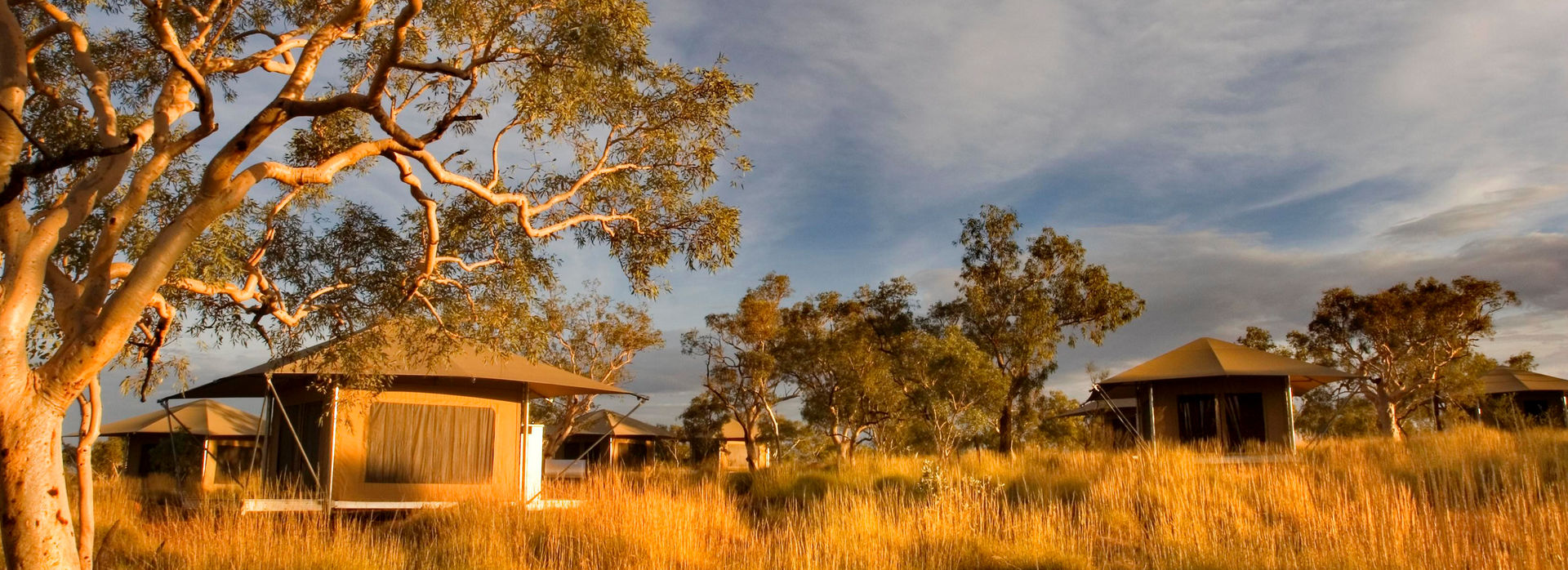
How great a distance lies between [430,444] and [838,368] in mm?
16395

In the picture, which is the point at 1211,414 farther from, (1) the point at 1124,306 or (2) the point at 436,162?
(2) the point at 436,162

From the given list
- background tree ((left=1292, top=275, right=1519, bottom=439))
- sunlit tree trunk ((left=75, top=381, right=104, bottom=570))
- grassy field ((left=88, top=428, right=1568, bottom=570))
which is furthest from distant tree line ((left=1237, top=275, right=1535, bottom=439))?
sunlit tree trunk ((left=75, top=381, right=104, bottom=570))

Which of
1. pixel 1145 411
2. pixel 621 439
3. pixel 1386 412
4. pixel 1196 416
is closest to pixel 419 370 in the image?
pixel 1145 411

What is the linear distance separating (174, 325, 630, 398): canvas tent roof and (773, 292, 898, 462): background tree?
41.3 feet

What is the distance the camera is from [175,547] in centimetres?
1041

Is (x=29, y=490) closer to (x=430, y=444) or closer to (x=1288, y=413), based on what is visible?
(x=430, y=444)

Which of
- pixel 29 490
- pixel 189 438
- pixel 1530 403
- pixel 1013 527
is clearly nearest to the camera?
pixel 29 490

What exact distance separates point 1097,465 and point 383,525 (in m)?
9.96

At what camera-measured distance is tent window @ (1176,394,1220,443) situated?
966 inches

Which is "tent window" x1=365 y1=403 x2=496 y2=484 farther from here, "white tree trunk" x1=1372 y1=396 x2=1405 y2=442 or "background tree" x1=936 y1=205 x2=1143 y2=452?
"white tree trunk" x1=1372 y1=396 x2=1405 y2=442

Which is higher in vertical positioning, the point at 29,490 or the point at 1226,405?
the point at 1226,405

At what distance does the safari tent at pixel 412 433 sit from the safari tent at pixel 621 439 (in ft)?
52.6

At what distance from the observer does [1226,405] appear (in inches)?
961

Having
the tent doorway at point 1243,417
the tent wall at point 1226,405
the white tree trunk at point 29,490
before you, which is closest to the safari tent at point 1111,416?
the tent wall at point 1226,405
